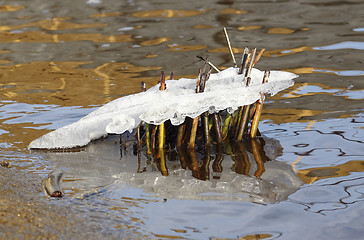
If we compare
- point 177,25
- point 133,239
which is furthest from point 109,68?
point 133,239

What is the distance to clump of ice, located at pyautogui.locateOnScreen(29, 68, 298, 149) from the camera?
14.1 feet

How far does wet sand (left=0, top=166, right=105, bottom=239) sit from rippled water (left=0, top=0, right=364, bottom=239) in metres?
0.14

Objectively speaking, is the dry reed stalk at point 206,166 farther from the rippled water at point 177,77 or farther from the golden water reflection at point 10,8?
the golden water reflection at point 10,8

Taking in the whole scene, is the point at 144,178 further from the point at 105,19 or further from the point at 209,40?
the point at 105,19

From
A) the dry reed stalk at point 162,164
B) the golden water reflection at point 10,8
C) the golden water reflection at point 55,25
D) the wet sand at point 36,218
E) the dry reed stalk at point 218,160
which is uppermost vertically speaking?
the wet sand at point 36,218

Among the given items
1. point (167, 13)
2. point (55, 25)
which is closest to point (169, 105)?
point (55, 25)

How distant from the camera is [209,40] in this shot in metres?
8.91

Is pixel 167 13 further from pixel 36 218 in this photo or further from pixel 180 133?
pixel 36 218

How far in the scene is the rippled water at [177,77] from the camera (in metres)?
3.53

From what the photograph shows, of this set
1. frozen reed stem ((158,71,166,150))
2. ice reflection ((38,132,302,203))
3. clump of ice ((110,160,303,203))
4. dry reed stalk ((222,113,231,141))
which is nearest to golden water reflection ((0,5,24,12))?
ice reflection ((38,132,302,203))

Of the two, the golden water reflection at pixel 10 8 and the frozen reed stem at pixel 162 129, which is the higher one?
the frozen reed stem at pixel 162 129

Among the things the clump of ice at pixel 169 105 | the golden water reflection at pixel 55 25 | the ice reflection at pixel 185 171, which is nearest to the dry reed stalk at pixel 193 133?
the ice reflection at pixel 185 171

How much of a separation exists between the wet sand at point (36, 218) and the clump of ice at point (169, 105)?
94 cm

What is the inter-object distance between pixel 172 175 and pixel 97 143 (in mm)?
921
